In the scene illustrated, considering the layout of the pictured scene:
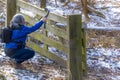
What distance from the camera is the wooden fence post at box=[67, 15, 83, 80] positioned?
6.65 meters

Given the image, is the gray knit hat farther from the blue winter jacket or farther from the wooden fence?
the wooden fence

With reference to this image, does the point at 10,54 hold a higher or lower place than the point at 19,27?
lower

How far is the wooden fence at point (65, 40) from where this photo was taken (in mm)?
6676

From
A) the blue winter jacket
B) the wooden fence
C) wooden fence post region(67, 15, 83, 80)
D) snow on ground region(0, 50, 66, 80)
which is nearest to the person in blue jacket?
the blue winter jacket

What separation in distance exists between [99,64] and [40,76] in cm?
249

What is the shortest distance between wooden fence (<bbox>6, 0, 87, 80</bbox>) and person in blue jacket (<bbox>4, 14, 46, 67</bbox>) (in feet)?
2.11

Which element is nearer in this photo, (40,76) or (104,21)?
(40,76)

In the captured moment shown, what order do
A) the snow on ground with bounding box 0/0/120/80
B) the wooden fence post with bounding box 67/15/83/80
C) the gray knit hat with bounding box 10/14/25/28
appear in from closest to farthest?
the wooden fence post with bounding box 67/15/83/80, the gray knit hat with bounding box 10/14/25/28, the snow on ground with bounding box 0/0/120/80

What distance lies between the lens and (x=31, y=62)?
8.36m

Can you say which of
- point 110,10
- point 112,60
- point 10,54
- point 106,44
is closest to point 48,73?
point 10,54

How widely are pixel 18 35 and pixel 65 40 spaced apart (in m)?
1.44

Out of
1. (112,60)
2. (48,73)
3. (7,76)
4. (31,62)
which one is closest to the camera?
(7,76)

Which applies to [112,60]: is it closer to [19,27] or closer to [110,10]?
[19,27]

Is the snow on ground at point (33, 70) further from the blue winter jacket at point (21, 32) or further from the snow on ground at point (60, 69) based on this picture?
the blue winter jacket at point (21, 32)
